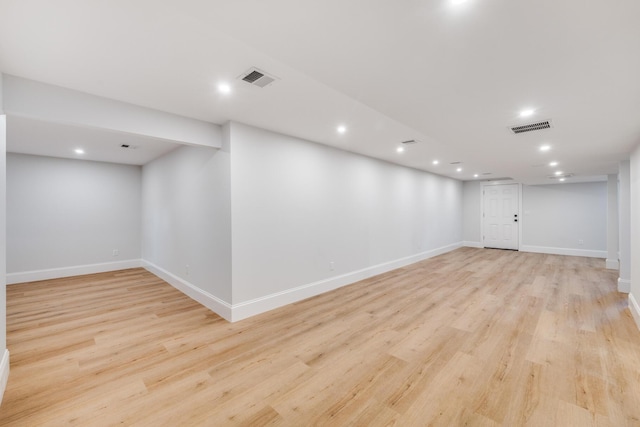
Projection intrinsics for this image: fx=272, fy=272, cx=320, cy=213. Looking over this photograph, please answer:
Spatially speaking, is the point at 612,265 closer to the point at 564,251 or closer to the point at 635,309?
the point at 564,251

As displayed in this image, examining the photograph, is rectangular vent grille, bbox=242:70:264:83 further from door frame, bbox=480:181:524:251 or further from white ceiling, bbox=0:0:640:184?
door frame, bbox=480:181:524:251

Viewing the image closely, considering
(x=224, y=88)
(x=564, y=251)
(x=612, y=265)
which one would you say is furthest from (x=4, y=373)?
(x=564, y=251)

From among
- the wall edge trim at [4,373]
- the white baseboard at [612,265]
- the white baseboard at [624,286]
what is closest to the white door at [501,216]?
the white baseboard at [612,265]

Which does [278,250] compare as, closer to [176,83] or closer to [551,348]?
[176,83]

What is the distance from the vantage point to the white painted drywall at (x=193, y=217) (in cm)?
334

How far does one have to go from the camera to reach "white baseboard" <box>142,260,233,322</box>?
329 cm

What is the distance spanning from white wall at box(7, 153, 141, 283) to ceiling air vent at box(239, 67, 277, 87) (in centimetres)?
533

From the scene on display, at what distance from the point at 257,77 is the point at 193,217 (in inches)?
99.2

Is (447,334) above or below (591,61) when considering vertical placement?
below

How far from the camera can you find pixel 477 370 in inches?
88.5

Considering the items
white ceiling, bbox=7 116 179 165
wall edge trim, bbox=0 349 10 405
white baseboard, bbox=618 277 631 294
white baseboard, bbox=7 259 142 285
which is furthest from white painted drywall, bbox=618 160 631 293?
white baseboard, bbox=7 259 142 285

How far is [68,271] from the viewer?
539cm

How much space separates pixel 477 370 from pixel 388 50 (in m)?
2.54

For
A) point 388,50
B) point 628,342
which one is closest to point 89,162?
point 388,50
